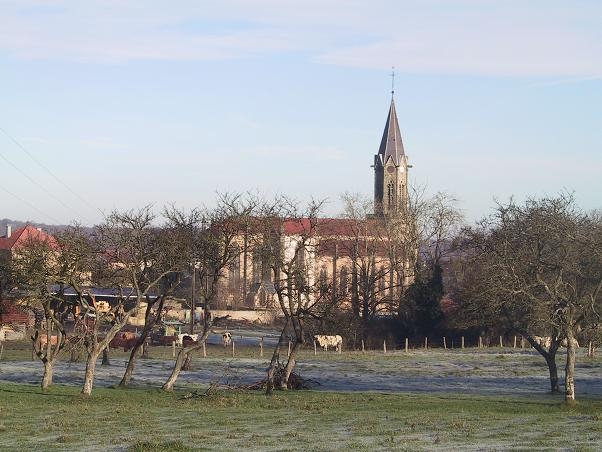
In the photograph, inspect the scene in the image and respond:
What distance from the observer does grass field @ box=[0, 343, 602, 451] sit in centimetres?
2255

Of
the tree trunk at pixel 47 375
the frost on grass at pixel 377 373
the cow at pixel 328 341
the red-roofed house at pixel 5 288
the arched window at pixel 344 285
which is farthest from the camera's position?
the cow at pixel 328 341

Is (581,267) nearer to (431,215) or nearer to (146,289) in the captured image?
(146,289)

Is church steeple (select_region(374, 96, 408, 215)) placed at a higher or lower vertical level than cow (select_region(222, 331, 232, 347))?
higher

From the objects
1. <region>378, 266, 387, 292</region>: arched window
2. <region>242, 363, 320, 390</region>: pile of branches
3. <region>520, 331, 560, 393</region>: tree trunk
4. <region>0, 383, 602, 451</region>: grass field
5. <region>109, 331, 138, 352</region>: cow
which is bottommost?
<region>0, 383, 602, 451</region>: grass field

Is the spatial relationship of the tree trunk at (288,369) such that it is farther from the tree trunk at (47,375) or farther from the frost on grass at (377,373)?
the tree trunk at (47,375)

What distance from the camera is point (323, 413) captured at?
101 ft

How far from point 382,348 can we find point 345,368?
902 inches

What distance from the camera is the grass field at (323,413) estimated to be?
22547mm

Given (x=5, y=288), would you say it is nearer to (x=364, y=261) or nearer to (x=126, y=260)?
(x=126, y=260)

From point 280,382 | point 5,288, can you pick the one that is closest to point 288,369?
point 280,382

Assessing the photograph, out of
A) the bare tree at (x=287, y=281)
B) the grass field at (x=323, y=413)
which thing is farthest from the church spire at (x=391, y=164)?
the bare tree at (x=287, y=281)

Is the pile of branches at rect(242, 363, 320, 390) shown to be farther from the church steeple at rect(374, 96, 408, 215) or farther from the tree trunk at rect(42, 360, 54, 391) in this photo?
the church steeple at rect(374, 96, 408, 215)

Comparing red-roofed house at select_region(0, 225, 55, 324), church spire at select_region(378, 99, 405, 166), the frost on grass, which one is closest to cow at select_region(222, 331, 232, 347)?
the frost on grass

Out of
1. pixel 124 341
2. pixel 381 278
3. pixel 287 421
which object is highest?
pixel 381 278
